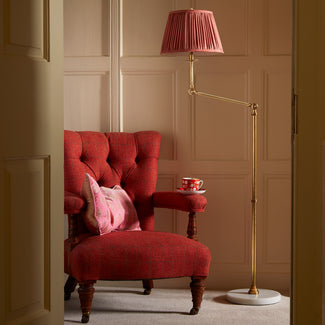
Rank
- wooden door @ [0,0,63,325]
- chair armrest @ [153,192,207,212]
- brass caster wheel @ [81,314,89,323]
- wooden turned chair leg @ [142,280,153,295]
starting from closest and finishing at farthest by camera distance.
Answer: wooden door @ [0,0,63,325], brass caster wheel @ [81,314,89,323], chair armrest @ [153,192,207,212], wooden turned chair leg @ [142,280,153,295]

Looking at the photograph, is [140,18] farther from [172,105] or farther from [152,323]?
[152,323]

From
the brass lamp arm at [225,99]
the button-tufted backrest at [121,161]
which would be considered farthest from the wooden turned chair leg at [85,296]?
the brass lamp arm at [225,99]

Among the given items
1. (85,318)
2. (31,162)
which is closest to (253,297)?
(85,318)

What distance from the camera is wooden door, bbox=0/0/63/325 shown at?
1.94m

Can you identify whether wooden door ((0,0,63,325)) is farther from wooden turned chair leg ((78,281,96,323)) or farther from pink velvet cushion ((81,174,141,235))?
pink velvet cushion ((81,174,141,235))

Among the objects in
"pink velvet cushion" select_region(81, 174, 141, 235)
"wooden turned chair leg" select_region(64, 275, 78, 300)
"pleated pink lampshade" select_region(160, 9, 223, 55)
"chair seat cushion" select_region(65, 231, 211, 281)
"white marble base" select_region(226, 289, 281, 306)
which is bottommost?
"white marble base" select_region(226, 289, 281, 306)

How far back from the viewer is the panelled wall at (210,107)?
12.5 feet

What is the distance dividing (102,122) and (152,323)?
142 cm

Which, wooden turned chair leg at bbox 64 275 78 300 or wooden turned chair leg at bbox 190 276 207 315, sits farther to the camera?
wooden turned chair leg at bbox 64 275 78 300

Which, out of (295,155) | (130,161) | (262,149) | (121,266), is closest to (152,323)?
(121,266)

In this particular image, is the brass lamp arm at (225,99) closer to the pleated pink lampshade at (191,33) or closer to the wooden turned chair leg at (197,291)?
the pleated pink lampshade at (191,33)

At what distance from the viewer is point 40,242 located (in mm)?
2105

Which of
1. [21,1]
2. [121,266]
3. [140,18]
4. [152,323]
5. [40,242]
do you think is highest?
[140,18]

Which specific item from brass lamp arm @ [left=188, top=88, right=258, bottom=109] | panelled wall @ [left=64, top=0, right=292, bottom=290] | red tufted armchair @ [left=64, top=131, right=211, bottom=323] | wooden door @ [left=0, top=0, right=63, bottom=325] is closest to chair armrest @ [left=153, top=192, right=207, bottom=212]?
red tufted armchair @ [left=64, top=131, right=211, bottom=323]
